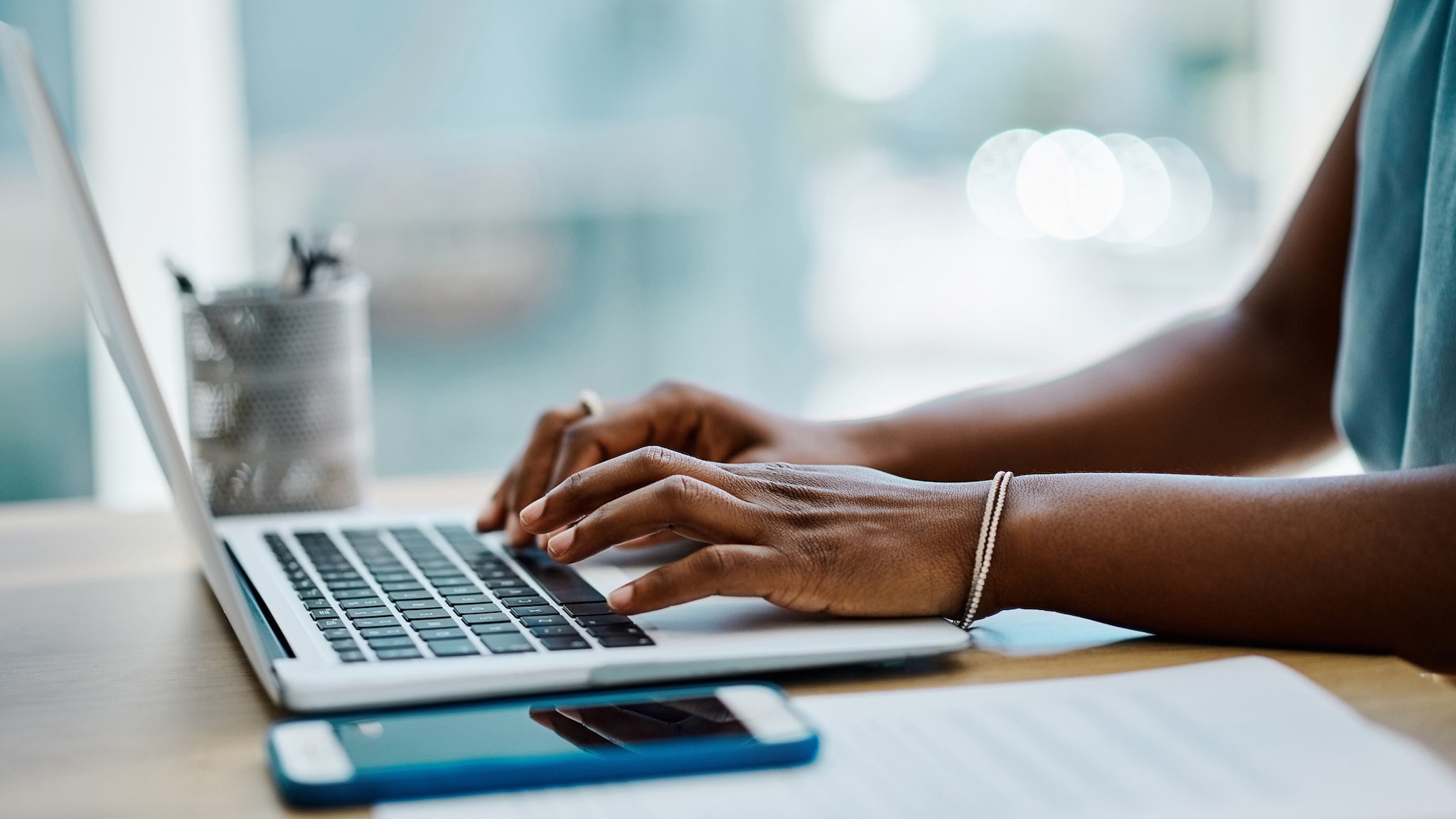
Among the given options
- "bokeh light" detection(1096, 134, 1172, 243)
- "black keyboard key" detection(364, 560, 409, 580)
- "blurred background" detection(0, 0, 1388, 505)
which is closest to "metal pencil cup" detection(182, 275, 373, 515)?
"black keyboard key" detection(364, 560, 409, 580)

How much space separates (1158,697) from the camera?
1.70 feet

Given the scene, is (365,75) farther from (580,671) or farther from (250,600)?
(580,671)

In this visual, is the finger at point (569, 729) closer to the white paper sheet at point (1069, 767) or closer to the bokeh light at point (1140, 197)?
the white paper sheet at point (1069, 767)

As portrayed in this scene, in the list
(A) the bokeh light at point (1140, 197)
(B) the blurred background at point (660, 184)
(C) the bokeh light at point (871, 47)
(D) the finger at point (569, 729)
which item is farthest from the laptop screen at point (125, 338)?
(A) the bokeh light at point (1140, 197)

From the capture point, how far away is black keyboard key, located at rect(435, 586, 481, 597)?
66 centimetres

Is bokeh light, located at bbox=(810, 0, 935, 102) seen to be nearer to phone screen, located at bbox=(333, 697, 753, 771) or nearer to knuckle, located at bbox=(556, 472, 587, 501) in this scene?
knuckle, located at bbox=(556, 472, 587, 501)

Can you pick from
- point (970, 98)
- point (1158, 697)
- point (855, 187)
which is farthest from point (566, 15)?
point (1158, 697)

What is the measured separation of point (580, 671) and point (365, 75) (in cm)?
224

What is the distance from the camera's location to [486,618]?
61 centimetres

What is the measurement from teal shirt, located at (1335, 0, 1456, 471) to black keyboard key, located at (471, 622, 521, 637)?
1.79 feet

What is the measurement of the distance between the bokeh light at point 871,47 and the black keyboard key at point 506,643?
244cm

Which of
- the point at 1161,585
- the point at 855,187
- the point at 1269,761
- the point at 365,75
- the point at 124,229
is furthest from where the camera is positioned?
the point at 855,187

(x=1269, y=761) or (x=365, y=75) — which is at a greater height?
(x=365, y=75)

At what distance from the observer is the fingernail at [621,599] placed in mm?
588
